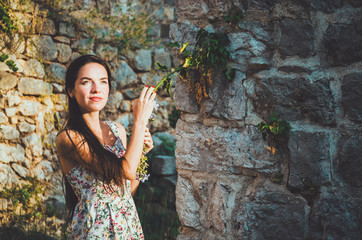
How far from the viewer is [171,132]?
5.78 m

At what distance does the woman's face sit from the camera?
187 centimetres

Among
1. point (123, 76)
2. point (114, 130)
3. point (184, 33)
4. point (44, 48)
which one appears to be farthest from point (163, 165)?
point (184, 33)

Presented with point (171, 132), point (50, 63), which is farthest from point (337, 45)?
point (171, 132)

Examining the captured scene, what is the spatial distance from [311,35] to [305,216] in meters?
0.79

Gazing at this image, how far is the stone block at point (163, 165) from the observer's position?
16.0ft

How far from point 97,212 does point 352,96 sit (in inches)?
54.1

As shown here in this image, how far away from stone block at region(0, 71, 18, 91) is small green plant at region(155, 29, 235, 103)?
299 centimetres

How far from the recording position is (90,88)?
73.7 inches

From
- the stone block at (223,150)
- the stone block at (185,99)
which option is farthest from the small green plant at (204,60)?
the stone block at (223,150)

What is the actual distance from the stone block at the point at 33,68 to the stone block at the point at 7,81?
0.60 ft

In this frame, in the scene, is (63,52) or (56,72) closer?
(56,72)

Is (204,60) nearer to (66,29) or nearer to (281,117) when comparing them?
(281,117)

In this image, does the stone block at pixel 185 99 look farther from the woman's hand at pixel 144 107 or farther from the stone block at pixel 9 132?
the stone block at pixel 9 132

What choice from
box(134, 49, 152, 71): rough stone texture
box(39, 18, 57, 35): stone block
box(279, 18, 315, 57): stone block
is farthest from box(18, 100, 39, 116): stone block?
box(279, 18, 315, 57): stone block
